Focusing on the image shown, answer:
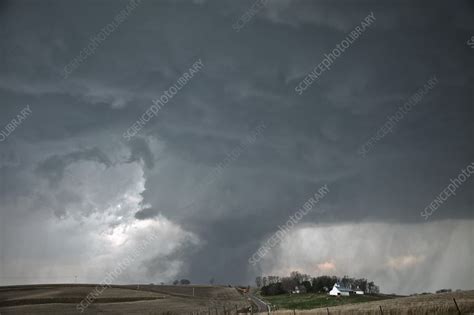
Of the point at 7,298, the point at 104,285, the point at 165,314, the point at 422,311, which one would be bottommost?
the point at 422,311

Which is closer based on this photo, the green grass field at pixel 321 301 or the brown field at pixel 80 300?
the brown field at pixel 80 300

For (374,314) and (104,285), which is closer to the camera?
(374,314)

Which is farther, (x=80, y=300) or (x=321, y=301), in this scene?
(x=321, y=301)

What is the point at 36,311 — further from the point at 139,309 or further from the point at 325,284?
the point at 325,284

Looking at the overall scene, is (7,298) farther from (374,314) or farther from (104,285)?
(374,314)

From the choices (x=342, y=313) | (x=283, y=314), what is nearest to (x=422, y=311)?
(x=342, y=313)

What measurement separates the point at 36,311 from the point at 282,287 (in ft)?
386

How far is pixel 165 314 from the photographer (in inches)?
3031

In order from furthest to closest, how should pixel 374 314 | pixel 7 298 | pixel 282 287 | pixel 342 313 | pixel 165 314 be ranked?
pixel 282 287, pixel 7 298, pixel 165 314, pixel 342 313, pixel 374 314

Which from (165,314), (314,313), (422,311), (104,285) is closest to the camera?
(422,311)

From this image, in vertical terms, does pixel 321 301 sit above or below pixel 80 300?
below

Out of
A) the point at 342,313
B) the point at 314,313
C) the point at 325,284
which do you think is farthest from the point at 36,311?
the point at 325,284

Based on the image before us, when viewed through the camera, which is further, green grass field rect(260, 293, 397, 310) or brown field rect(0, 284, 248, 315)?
green grass field rect(260, 293, 397, 310)

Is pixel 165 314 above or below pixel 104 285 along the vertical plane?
below
